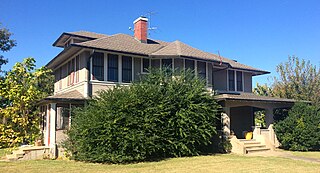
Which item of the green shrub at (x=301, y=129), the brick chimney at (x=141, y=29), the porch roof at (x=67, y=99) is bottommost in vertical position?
the green shrub at (x=301, y=129)

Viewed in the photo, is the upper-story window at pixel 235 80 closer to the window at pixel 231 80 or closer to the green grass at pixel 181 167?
the window at pixel 231 80

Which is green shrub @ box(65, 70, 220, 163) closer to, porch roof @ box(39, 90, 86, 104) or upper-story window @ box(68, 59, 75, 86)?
porch roof @ box(39, 90, 86, 104)

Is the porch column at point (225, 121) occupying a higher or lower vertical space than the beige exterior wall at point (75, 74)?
lower

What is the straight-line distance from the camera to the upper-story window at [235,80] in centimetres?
2289

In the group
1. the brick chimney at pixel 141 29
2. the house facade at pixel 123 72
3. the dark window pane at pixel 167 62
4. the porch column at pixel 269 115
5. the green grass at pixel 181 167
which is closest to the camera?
the green grass at pixel 181 167

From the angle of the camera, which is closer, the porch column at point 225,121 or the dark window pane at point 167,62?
the porch column at point 225,121

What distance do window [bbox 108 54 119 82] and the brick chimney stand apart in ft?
15.5

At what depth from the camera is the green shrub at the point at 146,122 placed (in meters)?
12.7

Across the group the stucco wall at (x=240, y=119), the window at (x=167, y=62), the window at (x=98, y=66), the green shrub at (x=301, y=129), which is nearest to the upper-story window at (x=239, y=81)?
the stucco wall at (x=240, y=119)

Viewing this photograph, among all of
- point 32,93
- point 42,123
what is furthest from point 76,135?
point 42,123

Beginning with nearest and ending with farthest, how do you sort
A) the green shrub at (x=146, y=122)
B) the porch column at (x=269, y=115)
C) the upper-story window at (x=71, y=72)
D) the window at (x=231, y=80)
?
the green shrub at (x=146, y=122)
the upper-story window at (x=71, y=72)
the porch column at (x=269, y=115)
the window at (x=231, y=80)

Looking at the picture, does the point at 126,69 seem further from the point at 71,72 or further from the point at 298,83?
the point at 298,83

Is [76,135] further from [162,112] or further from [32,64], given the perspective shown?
[32,64]

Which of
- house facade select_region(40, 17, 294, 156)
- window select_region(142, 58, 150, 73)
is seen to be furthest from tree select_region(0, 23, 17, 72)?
window select_region(142, 58, 150, 73)
